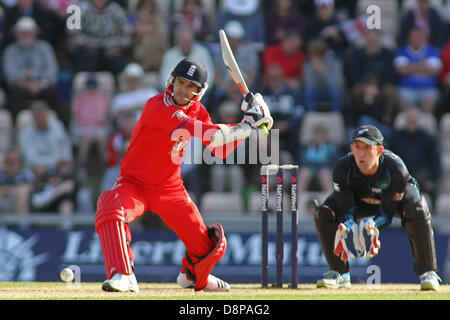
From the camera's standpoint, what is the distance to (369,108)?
43.3 feet

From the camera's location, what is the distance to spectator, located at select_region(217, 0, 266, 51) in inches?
557

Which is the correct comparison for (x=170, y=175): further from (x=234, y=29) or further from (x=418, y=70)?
(x=418, y=70)

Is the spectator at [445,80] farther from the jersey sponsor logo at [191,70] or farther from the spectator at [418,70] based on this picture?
the jersey sponsor logo at [191,70]

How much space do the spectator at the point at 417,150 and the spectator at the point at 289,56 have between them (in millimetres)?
2134

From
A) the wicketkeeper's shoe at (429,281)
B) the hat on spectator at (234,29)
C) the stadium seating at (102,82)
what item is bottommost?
the wicketkeeper's shoe at (429,281)

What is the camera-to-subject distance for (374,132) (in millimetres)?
7820

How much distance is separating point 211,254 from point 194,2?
7.31 m

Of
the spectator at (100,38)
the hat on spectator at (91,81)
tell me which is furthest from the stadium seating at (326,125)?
the hat on spectator at (91,81)

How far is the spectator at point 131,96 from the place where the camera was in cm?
1325

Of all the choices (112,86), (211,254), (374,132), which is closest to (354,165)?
→ (374,132)

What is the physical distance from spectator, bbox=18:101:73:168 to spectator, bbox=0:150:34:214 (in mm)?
236

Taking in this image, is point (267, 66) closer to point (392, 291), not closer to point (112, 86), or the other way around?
point (112, 86)

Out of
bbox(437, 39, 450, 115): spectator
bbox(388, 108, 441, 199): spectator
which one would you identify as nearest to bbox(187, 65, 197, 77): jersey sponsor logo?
bbox(388, 108, 441, 199): spectator

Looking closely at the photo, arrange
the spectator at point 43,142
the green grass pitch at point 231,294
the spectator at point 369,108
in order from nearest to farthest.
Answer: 1. the green grass pitch at point 231,294
2. the spectator at point 43,142
3. the spectator at point 369,108
